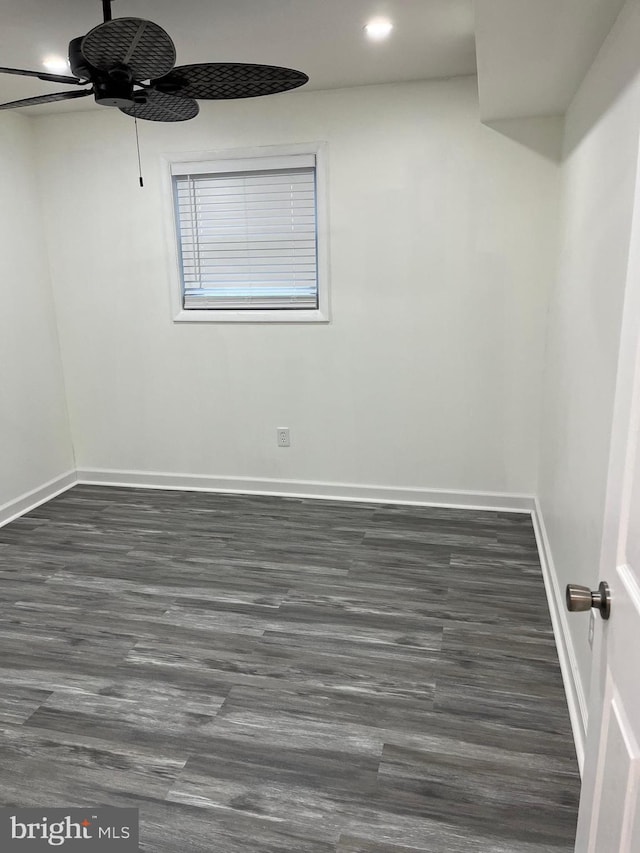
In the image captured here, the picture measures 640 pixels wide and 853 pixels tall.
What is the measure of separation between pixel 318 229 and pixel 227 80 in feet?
5.57

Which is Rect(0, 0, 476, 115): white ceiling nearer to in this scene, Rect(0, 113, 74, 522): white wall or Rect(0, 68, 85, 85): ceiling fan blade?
Rect(0, 68, 85, 85): ceiling fan blade

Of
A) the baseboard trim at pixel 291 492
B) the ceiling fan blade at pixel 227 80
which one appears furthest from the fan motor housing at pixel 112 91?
the baseboard trim at pixel 291 492

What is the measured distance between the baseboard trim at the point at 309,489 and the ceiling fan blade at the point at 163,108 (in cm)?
233

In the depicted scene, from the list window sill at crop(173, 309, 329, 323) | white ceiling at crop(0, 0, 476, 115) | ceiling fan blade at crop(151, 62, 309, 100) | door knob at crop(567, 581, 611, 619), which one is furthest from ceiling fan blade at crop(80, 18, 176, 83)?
window sill at crop(173, 309, 329, 323)

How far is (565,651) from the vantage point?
233cm

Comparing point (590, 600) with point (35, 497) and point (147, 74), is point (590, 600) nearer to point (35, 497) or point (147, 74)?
point (147, 74)

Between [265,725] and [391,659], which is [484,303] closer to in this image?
[391,659]

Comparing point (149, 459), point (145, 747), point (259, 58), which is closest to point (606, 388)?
point (145, 747)

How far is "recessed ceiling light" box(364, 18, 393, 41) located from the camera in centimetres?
251

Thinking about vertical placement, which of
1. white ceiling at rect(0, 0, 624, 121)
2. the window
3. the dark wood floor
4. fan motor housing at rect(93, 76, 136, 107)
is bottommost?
the dark wood floor

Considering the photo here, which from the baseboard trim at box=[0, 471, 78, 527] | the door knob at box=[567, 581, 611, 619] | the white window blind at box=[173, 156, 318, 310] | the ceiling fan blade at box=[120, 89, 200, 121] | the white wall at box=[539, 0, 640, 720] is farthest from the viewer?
the baseboard trim at box=[0, 471, 78, 527]

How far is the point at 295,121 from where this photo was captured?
356cm

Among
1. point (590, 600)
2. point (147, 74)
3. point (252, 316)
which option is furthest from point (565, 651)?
point (252, 316)

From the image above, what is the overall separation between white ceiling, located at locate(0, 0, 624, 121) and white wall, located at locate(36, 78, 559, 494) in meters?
0.36
